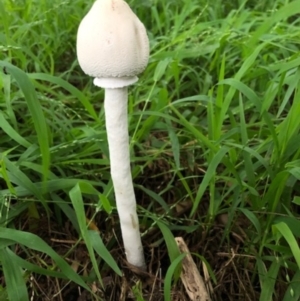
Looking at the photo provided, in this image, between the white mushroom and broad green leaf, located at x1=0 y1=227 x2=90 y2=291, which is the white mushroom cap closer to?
the white mushroom

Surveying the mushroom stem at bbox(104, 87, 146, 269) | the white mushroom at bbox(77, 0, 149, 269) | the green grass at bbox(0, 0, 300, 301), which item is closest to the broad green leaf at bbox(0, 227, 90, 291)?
the green grass at bbox(0, 0, 300, 301)

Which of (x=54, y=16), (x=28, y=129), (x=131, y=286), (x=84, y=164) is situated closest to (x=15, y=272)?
(x=131, y=286)

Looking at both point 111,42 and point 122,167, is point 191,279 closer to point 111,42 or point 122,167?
point 122,167

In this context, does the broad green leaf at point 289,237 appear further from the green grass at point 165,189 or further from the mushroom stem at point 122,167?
the mushroom stem at point 122,167

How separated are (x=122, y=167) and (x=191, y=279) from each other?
12.2 inches

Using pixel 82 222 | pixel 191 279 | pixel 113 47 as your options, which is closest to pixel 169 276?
pixel 191 279

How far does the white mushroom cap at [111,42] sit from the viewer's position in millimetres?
784

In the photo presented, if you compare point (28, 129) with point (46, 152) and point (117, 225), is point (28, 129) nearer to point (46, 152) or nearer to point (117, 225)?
point (46, 152)

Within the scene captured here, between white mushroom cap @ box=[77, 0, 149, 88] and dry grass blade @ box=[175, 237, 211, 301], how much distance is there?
0.46 metres

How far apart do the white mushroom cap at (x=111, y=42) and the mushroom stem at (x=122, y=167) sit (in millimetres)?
69

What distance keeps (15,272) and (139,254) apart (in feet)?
0.93

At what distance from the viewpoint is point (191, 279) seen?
103 centimetres

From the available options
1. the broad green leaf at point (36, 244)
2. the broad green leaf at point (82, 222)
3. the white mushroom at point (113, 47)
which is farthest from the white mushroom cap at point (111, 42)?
the broad green leaf at point (36, 244)

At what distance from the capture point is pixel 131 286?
1.08m
